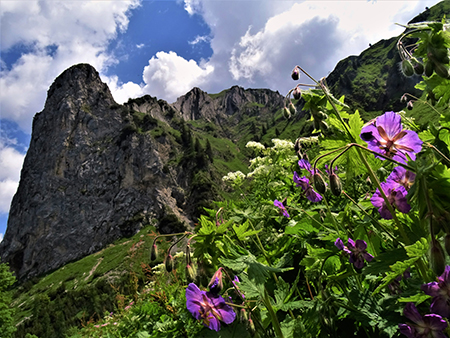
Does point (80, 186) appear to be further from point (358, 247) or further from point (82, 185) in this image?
point (358, 247)

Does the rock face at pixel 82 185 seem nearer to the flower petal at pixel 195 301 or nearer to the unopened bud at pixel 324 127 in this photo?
the flower petal at pixel 195 301

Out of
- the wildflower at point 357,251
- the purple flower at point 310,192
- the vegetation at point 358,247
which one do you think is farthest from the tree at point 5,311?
the wildflower at point 357,251

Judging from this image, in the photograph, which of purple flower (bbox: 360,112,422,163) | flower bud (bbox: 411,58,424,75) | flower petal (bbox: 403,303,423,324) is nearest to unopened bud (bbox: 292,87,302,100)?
purple flower (bbox: 360,112,422,163)

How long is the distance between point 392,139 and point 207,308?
1517mm

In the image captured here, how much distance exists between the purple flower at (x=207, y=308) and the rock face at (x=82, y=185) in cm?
10576

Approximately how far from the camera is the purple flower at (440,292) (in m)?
1.09

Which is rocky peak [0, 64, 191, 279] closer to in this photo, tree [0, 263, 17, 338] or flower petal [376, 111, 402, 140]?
tree [0, 263, 17, 338]

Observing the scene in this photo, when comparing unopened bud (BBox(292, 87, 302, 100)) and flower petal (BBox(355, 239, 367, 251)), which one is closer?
flower petal (BBox(355, 239, 367, 251))

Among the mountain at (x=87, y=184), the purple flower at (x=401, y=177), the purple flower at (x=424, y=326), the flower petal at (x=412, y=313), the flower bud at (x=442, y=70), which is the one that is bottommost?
the purple flower at (x=424, y=326)

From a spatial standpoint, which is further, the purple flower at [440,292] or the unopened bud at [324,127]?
the unopened bud at [324,127]

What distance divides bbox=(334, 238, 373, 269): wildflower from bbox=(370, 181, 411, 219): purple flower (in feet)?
0.81

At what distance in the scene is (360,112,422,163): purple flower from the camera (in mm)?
1292

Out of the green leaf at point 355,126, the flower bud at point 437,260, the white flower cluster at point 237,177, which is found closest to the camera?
the flower bud at point 437,260

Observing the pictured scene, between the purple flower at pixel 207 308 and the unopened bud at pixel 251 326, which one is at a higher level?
the purple flower at pixel 207 308
